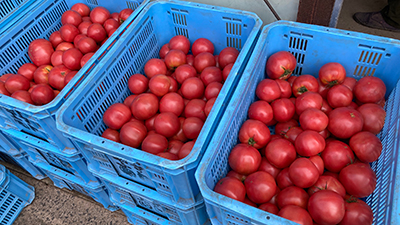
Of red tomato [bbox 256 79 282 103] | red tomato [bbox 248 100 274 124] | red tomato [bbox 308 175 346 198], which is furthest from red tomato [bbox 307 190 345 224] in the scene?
red tomato [bbox 256 79 282 103]

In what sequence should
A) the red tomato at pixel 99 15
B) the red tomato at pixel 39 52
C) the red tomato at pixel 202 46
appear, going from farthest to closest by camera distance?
the red tomato at pixel 99 15 → the red tomato at pixel 39 52 → the red tomato at pixel 202 46

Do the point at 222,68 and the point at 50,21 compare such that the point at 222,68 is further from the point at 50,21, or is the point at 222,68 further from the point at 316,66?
the point at 50,21

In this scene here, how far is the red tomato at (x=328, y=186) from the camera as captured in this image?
1298 millimetres

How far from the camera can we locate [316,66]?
1.81 metres

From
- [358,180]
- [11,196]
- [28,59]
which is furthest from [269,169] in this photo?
[11,196]

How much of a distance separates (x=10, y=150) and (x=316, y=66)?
2.49 metres

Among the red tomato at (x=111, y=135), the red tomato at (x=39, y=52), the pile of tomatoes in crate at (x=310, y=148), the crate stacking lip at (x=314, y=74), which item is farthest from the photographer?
the red tomato at (x=39, y=52)

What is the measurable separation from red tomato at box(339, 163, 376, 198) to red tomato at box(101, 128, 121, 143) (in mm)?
1280

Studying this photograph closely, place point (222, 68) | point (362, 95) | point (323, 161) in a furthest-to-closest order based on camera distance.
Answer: point (222, 68), point (362, 95), point (323, 161)

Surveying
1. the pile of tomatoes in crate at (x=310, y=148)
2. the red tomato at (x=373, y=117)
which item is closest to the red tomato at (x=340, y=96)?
the pile of tomatoes in crate at (x=310, y=148)

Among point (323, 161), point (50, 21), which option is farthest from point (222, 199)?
point (50, 21)

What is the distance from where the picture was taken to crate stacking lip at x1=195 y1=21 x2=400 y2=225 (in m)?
1.06

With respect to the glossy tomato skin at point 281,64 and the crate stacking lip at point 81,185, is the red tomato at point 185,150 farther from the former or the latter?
the crate stacking lip at point 81,185

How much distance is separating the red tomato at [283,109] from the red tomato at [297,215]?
0.56 metres
